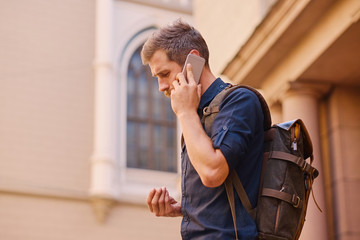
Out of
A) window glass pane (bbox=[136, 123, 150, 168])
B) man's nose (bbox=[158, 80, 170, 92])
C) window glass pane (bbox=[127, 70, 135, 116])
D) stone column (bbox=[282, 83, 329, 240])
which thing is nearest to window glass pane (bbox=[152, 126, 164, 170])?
window glass pane (bbox=[136, 123, 150, 168])

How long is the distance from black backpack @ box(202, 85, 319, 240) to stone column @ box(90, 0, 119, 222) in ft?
67.9

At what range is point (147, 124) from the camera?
26.7 metres

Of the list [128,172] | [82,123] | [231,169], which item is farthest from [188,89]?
[128,172]

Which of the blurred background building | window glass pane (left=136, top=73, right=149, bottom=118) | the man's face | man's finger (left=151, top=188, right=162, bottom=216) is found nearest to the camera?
the man's face

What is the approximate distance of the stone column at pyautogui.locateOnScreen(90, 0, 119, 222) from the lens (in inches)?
933

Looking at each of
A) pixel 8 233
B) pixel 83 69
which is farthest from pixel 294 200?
pixel 83 69

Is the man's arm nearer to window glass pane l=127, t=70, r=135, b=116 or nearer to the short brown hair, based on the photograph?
the short brown hair

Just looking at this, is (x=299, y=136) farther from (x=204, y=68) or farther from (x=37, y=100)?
(x=37, y=100)

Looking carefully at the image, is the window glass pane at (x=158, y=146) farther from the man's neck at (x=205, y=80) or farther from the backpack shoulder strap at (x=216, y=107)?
the backpack shoulder strap at (x=216, y=107)

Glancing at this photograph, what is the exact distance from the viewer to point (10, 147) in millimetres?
23938

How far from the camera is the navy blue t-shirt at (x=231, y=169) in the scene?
9.45ft

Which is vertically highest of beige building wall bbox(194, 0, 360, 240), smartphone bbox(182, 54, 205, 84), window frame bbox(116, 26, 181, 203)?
window frame bbox(116, 26, 181, 203)

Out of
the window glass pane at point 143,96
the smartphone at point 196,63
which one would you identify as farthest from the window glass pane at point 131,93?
the smartphone at point 196,63

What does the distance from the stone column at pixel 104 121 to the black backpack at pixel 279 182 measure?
20703mm
